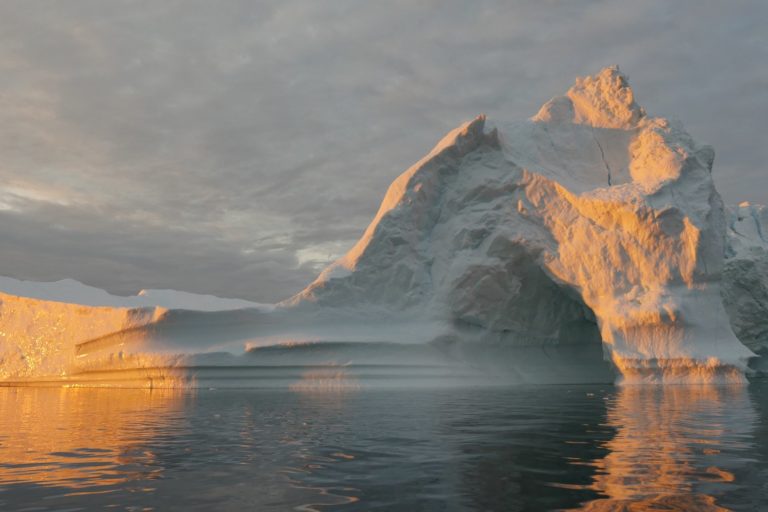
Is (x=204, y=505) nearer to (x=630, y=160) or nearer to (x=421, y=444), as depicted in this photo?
(x=421, y=444)

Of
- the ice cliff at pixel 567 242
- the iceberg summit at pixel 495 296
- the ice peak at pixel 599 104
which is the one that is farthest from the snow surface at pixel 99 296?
the ice peak at pixel 599 104

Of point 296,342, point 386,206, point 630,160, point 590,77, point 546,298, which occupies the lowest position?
point 296,342

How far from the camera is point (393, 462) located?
5391mm

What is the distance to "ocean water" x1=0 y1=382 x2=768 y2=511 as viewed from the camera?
3.97 m

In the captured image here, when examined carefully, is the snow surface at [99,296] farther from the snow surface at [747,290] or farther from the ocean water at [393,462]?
the snow surface at [747,290]

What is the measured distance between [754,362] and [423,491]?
115 feet

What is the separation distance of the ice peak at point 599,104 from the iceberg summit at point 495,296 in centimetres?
7

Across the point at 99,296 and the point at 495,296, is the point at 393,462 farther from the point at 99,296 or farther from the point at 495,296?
the point at 99,296

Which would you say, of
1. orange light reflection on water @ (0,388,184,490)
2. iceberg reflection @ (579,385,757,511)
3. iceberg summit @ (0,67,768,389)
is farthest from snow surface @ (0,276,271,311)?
iceberg reflection @ (579,385,757,511)

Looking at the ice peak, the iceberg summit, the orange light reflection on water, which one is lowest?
the orange light reflection on water

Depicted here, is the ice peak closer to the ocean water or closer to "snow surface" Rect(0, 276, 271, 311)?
"snow surface" Rect(0, 276, 271, 311)

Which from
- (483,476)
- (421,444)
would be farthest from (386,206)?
(483,476)

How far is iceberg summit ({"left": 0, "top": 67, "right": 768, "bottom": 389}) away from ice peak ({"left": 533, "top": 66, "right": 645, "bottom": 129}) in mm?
70

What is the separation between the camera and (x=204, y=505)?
12.8 ft
